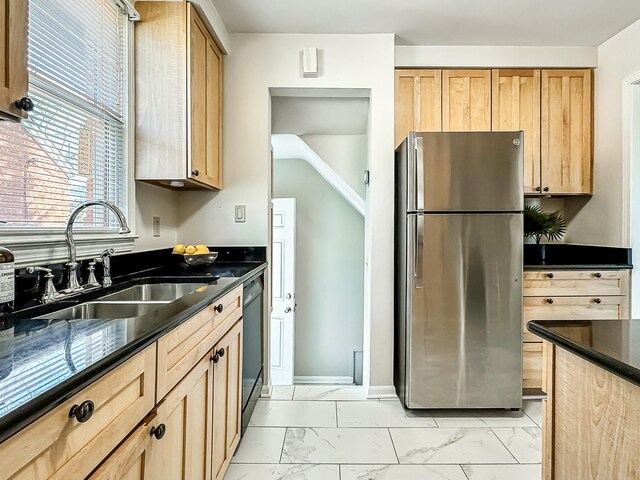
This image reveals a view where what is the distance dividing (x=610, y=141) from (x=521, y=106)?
24.7 inches

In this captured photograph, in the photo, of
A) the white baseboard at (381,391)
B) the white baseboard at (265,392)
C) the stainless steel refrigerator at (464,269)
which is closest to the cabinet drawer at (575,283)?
the stainless steel refrigerator at (464,269)

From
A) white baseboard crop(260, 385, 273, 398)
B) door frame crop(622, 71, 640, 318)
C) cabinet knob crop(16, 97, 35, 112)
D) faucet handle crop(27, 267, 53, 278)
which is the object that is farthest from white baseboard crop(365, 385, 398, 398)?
cabinet knob crop(16, 97, 35, 112)

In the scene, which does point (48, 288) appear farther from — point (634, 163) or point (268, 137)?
point (634, 163)

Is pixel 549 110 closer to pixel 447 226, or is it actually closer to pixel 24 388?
pixel 447 226

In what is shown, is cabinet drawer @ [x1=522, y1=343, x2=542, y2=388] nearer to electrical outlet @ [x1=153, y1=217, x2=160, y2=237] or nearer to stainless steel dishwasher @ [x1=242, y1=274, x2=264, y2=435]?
stainless steel dishwasher @ [x1=242, y1=274, x2=264, y2=435]

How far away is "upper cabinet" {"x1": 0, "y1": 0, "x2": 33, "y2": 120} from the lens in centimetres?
94

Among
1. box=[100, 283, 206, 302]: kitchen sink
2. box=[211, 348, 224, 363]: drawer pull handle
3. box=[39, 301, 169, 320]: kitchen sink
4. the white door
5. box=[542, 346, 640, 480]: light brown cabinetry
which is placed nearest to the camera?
box=[542, 346, 640, 480]: light brown cabinetry

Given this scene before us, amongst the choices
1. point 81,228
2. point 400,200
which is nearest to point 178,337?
point 81,228

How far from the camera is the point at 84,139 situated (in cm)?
172

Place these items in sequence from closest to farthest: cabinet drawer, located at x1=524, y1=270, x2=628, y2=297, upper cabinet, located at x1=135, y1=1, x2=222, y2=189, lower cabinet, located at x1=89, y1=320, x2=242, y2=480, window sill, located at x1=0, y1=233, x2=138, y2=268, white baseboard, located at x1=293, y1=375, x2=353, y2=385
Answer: lower cabinet, located at x1=89, y1=320, x2=242, y2=480 < window sill, located at x1=0, y1=233, x2=138, y2=268 < upper cabinet, located at x1=135, y1=1, x2=222, y2=189 < cabinet drawer, located at x1=524, y1=270, x2=628, y2=297 < white baseboard, located at x1=293, y1=375, x2=353, y2=385

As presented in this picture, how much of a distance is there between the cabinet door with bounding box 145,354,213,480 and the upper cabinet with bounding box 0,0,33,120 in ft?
2.64

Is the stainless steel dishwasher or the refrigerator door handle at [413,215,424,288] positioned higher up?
the refrigerator door handle at [413,215,424,288]

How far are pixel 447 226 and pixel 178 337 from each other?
5.63 feet

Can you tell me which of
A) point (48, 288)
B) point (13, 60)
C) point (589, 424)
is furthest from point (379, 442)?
point (13, 60)
